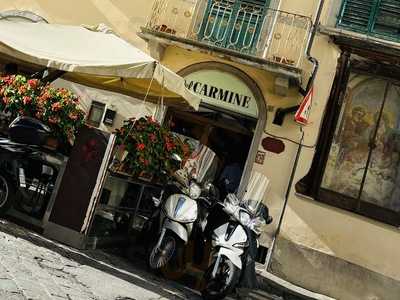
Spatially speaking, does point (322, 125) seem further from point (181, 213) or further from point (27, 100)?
point (27, 100)

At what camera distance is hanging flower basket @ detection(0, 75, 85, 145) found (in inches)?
230

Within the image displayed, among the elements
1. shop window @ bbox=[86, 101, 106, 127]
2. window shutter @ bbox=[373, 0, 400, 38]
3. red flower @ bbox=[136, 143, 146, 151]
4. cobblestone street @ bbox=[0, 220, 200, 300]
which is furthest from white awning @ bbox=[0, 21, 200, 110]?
window shutter @ bbox=[373, 0, 400, 38]

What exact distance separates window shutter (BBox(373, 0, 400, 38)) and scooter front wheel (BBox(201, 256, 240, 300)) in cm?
630

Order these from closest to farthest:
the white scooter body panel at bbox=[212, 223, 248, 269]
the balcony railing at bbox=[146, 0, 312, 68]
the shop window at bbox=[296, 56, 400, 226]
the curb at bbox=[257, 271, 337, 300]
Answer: the white scooter body panel at bbox=[212, 223, 248, 269] → the curb at bbox=[257, 271, 337, 300] → the shop window at bbox=[296, 56, 400, 226] → the balcony railing at bbox=[146, 0, 312, 68]

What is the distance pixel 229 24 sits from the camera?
1002 cm

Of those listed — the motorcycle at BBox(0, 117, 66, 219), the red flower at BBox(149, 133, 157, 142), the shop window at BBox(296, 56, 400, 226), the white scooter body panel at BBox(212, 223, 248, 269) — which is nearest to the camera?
the white scooter body panel at BBox(212, 223, 248, 269)

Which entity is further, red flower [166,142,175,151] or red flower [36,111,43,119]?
red flower [166,142,175,151]

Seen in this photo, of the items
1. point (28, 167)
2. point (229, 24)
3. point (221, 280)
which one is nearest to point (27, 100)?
point (28, 167)

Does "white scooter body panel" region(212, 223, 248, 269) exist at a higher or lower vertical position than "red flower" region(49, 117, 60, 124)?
lower

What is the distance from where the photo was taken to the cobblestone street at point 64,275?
3.90 meters

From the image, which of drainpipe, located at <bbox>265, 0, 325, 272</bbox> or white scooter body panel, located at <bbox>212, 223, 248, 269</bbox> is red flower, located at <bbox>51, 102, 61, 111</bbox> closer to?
white scooter body panel, located at <bbox>212, 223, 248, 269</bbox>

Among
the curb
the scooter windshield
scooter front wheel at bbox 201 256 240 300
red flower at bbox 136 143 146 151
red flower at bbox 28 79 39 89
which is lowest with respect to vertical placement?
the curb

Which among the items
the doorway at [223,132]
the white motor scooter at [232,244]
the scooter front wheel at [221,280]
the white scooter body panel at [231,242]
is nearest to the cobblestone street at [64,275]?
the scooter front wheel at [221,280]

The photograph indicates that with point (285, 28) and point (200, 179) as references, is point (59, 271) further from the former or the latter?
point (285, 28)
